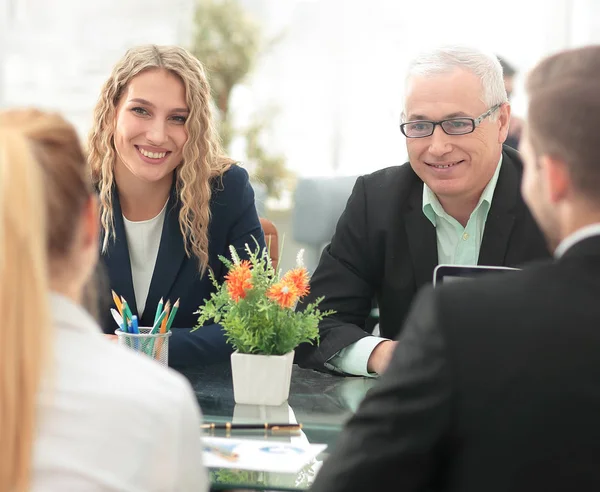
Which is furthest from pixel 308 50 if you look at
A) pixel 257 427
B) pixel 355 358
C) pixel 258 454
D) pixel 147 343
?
pixel 258 454

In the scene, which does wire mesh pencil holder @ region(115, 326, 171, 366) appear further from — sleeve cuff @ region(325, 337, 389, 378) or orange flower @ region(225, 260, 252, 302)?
sleeve cuff @ region(325, 337, 389, 378)

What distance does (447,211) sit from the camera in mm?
2324

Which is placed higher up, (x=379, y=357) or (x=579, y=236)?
(x=579, y=236)

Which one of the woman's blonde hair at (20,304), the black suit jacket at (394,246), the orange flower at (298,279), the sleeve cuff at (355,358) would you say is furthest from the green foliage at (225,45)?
the woman's blonde hair at (20,304)

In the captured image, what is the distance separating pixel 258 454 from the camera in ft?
4.85

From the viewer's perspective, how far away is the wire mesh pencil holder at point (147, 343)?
6.04ft

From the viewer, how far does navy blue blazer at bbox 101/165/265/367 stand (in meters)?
2.39

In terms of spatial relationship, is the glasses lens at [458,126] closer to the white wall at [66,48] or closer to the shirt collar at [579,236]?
the shirt collar at [579,236]

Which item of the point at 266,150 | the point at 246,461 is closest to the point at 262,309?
the point at 246,461

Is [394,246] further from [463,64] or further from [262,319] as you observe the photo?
[262,319]

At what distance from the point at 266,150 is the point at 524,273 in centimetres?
478

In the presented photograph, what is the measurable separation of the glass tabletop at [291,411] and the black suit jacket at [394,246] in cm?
26

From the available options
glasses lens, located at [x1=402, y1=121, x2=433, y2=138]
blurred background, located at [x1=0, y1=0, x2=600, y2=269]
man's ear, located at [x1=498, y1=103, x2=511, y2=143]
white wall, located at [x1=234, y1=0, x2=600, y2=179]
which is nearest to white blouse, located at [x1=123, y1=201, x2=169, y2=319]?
glasses lens, located at [x1=402, y1=121, x2=433, y2=138]

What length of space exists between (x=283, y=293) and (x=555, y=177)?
0.75 meters
